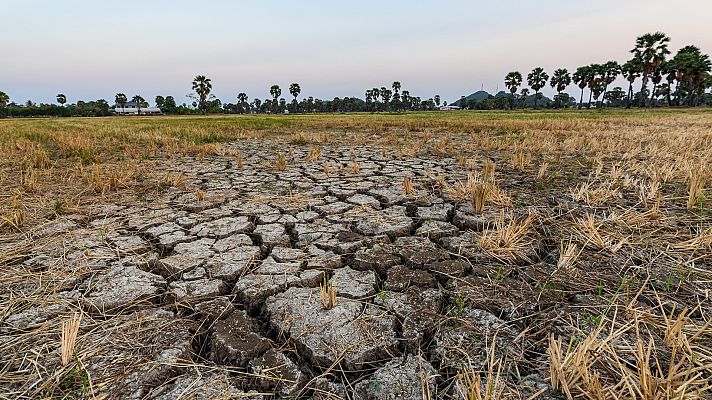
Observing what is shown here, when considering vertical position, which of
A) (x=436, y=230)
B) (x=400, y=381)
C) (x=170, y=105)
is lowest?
(x=400, y=381)

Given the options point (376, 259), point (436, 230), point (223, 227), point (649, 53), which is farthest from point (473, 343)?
point (649, 53)

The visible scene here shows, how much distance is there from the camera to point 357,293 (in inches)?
76.7

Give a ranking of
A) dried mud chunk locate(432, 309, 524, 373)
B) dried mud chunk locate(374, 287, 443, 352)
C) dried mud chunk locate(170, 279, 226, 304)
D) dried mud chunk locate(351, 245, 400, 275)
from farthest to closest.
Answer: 1. dried mud chunk locate(351, 245, 400, 275)
2. dried mud chunk locate(170, 279, 226, 304)
3. dried mud chunk locate(374, 287, 443, 352)
4. dried mud chunk locate(432, 309, 524, 373)

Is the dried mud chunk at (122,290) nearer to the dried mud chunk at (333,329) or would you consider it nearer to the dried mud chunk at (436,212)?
the dried mud chunk at (333,329)

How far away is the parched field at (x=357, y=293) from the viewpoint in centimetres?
131

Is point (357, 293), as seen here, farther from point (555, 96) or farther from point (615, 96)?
point (615, 96)

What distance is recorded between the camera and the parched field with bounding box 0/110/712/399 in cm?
131

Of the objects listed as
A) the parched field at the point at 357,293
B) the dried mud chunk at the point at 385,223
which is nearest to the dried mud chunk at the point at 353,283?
the parched field at the point at 357,293

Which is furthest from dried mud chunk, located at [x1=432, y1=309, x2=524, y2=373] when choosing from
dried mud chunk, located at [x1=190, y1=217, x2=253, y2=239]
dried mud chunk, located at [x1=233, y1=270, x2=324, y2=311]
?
dried mud chunk, located at [x1=190, y1=217, x2=253, y2=239]

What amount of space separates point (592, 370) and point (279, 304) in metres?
1.36

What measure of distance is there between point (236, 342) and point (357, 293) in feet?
2.18

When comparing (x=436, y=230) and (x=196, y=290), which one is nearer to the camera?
(x=196, y=290)

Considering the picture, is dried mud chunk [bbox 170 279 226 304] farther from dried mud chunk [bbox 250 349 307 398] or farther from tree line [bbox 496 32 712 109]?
tree line [bbox 496 32 712 109]

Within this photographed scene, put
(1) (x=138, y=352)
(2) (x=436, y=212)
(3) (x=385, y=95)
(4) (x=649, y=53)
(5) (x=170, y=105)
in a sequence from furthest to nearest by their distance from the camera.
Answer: (3) (x=385, y=95) → (5) (x=170, y=105) → (4) (x=649, y=53) → (2) (x=436, y=212) → (1) (x=138, y=352)
